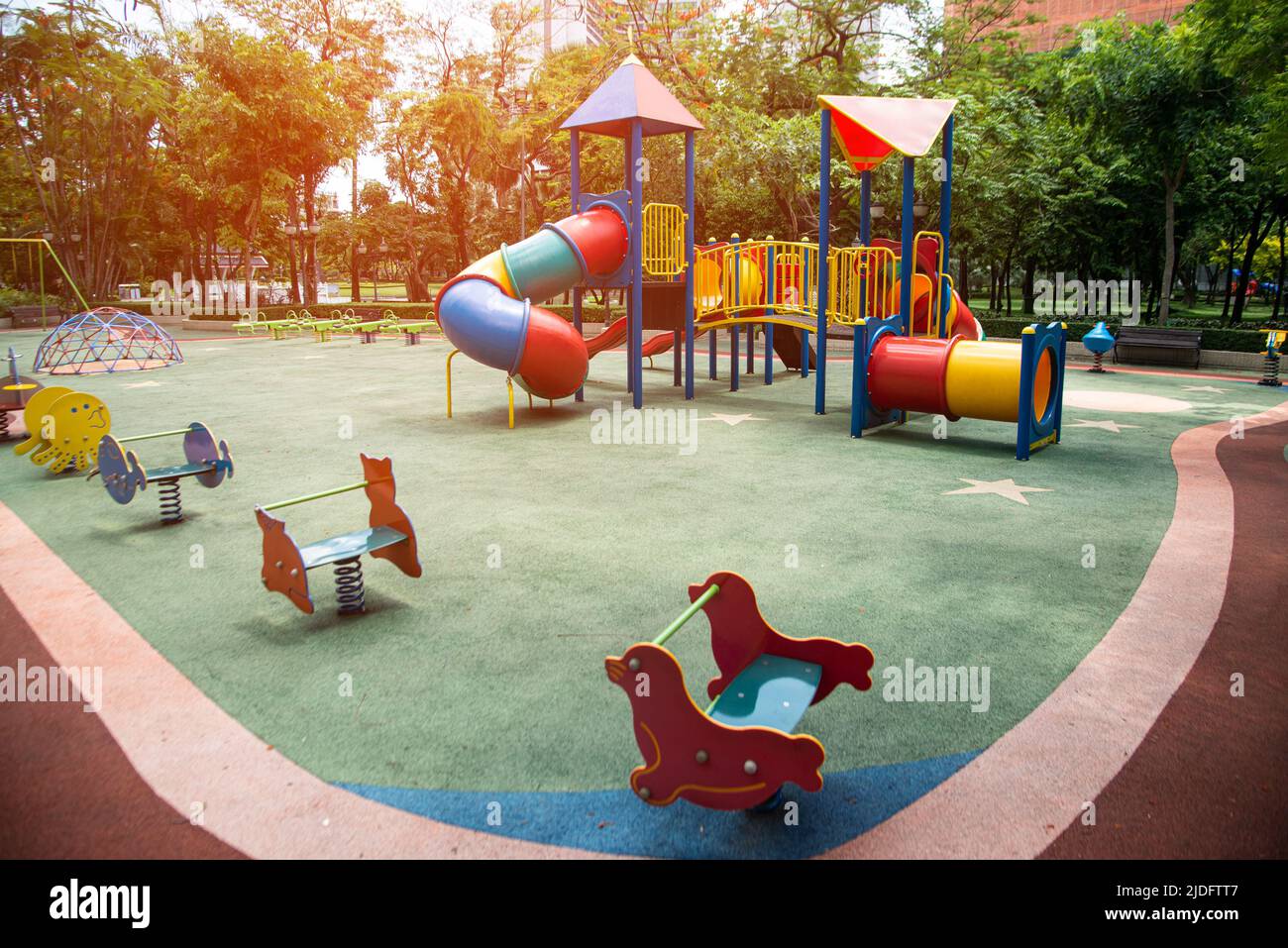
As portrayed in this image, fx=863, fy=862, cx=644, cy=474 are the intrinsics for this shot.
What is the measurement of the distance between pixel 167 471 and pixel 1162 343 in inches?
701

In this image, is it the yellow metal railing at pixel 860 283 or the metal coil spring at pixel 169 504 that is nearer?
the metal coil spring at pixel 169 504

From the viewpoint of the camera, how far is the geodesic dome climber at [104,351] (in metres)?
16.9

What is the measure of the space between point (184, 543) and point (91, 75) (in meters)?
33.1

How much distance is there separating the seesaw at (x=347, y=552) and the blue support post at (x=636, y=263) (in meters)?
7.24

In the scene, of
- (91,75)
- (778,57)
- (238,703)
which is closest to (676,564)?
(238,703)

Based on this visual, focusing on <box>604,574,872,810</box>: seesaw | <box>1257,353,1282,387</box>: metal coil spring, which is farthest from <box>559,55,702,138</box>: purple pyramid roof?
<box>1257,353,1282,387</box>: metal coil spring

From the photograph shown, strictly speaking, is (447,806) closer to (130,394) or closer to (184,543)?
(184,543)

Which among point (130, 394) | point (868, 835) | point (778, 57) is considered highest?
point (778, 57)

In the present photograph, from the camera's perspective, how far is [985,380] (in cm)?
913

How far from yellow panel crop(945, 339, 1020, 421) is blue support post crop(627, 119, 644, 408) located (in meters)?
4.48
